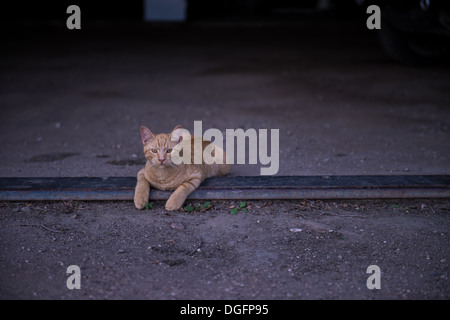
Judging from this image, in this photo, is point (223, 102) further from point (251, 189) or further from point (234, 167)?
point (251, 189)

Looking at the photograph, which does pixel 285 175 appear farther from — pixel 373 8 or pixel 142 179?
pixel 373 8

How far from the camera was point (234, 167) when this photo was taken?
4859mm

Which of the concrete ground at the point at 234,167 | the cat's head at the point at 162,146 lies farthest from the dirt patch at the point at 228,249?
the cat's head at the point at 162,146

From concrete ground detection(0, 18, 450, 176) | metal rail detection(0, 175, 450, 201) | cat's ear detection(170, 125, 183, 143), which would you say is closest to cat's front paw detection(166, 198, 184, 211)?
metal rail detection(0, 175, 450, 201)

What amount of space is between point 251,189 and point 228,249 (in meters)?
0.83

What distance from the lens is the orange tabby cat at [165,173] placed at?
378 cm

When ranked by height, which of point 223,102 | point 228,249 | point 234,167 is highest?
point 223,102

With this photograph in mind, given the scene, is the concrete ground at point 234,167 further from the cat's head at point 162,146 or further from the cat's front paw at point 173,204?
the cat's head at point 162,146

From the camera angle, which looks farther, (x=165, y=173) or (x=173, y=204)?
(x=165, y=173)

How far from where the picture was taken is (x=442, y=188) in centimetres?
399

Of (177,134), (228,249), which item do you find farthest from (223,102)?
(228,249)

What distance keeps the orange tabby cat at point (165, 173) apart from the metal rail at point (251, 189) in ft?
0.26

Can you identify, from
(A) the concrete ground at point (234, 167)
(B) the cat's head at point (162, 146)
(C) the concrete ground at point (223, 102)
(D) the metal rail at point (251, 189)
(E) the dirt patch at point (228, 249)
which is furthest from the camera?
(C) the concrete ground at point (223, 102)
